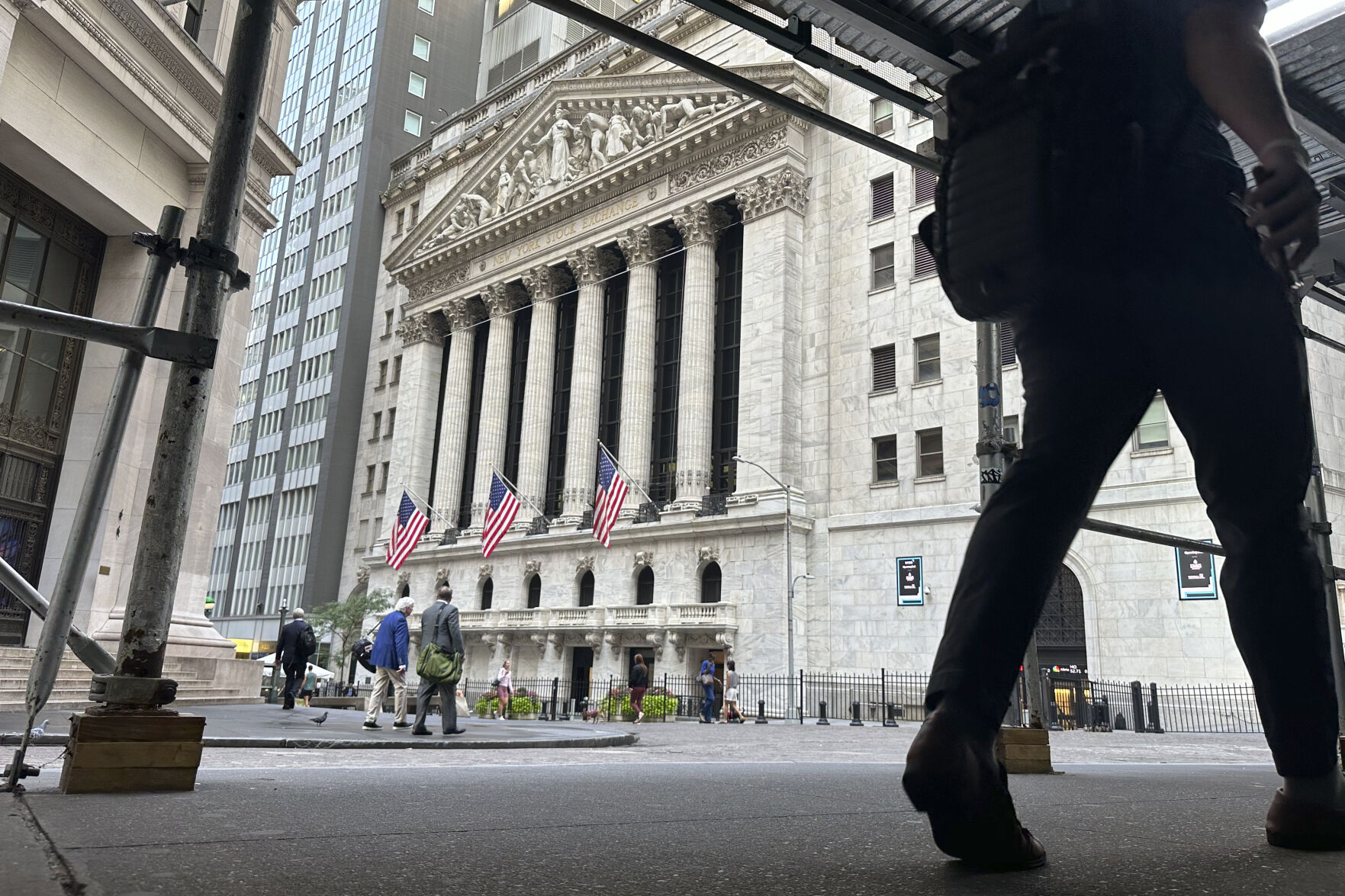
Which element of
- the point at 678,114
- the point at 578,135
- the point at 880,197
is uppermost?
the point at 578,135

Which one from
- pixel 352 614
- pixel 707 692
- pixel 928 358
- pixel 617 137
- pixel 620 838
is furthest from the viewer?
pixel 352 614

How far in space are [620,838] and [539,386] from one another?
4460 cm

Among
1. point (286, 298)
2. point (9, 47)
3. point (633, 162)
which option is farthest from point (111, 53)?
point (286, 298)

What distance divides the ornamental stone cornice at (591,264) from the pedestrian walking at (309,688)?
21441 millimetres

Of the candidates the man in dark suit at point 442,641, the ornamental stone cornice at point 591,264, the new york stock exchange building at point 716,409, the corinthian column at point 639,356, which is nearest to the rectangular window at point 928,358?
the new york stock exchange building at point 716,409

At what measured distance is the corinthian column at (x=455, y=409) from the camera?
49.3m

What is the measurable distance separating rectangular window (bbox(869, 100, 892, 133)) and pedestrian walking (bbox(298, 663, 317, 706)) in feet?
96.9

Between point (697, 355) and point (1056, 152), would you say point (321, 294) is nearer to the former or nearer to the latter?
point (697, 355)

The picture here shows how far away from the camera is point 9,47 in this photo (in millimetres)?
12891

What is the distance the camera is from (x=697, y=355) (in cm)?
3947

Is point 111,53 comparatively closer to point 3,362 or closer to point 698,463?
point 3,362

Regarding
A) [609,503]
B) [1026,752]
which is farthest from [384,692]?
[609,503]

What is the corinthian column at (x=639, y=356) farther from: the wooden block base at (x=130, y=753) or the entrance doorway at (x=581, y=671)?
the wooden block base at (x=130, y=753)

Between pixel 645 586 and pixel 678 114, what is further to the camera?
pixel 678 114
